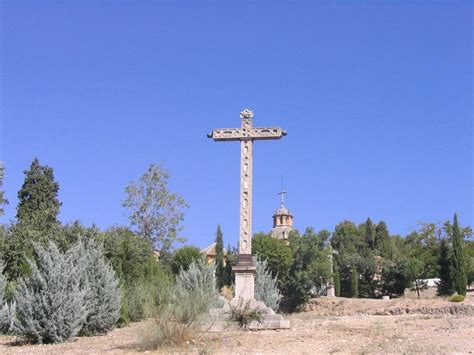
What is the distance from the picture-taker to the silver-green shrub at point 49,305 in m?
12.1

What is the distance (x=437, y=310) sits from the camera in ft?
94.7

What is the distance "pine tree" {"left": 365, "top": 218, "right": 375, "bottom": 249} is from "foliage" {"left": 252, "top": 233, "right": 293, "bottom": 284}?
26.8m

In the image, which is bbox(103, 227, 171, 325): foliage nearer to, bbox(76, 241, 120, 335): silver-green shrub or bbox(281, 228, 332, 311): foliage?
bbox(76, 241, 120, 335): silver-green shrub

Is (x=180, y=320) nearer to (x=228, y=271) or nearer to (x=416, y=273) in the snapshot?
(x=228, y=271)

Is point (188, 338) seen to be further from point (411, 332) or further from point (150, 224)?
point (150, 224)

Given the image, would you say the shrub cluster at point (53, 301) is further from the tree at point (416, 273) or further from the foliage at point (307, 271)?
the tree at point (416, 273)

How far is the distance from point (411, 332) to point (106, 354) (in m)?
5.54

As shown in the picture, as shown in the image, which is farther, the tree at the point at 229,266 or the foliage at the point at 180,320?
the tree at the point at 229,266

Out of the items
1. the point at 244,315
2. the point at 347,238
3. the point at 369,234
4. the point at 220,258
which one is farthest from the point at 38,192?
the point at 369,234

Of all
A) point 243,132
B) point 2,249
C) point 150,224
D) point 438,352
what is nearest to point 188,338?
point 438,352

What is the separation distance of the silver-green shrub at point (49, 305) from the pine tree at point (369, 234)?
198 feet

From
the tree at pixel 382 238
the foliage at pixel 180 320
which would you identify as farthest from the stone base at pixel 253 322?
the tree at pixel 382 238

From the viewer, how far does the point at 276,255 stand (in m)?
44.3

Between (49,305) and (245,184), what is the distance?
6.08 m
